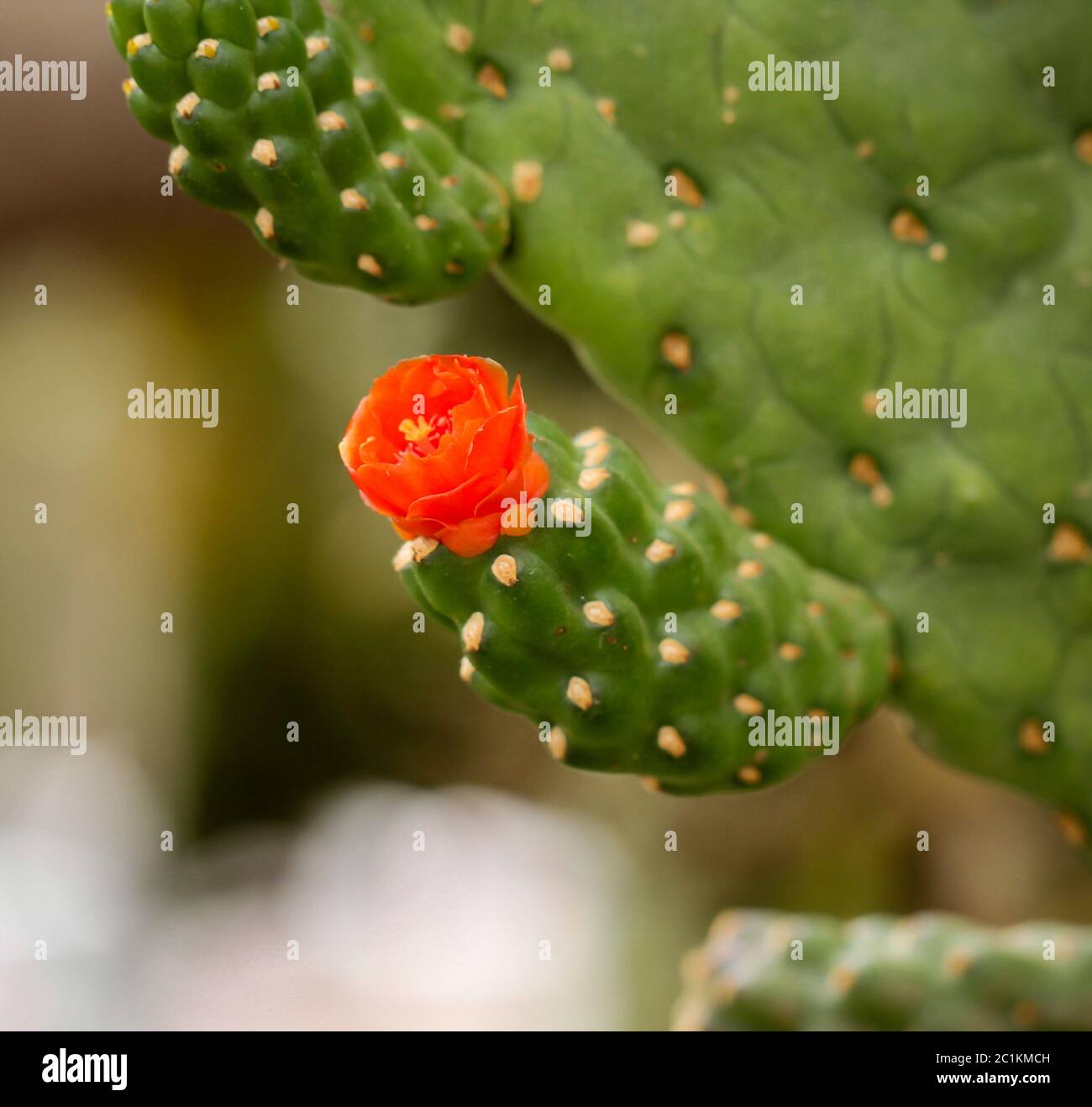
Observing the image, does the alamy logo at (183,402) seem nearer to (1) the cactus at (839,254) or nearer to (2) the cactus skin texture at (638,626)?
(1) the cactus at (839,254)

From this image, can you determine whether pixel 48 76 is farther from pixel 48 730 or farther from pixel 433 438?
pixel 433 438

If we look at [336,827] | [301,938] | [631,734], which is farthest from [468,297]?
[631,734]

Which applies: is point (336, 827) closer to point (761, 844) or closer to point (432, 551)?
point (761, 844)

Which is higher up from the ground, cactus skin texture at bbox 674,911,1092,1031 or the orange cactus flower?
the orange cactus flower

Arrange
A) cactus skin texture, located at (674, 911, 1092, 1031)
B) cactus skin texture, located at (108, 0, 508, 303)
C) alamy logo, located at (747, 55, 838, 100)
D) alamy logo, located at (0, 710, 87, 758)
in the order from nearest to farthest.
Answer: cactus skin texture, located at (108, 0, 508, 303)
alamy logo, located at (747, 55, 838, 100)
cactus skin texture, located at (674, 911, 1092, 1031)
alamy logo, located at (0, 710, 87, 758)

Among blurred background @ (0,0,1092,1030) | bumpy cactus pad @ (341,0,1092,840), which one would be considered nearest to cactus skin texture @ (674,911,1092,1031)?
bumpy cactus pad @ (341,0,1092,840)
